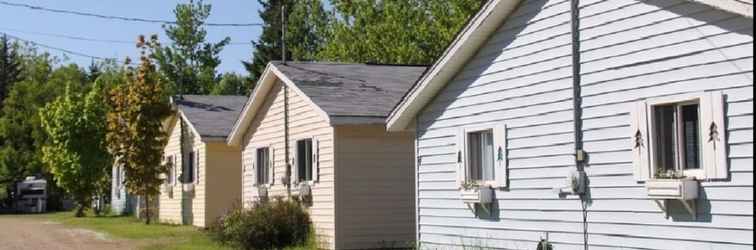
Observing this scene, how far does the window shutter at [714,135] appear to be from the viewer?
9844 mm

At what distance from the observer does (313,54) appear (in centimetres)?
6106

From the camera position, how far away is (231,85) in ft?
212

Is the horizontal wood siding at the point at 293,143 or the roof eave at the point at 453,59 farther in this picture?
the horizontal wood siding at the point at 293,143

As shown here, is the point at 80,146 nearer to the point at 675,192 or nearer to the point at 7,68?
the point at 675,192

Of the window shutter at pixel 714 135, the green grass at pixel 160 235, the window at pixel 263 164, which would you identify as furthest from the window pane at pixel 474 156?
the window at pixel 263 164

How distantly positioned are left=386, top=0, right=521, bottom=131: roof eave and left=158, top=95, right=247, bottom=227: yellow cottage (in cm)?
1119

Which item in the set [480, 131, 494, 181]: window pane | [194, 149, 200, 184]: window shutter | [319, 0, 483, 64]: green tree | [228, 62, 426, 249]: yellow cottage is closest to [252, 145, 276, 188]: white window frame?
[228, 62, 426, 249]: yellow cottage

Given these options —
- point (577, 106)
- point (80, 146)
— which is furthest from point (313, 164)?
point (80, 146)

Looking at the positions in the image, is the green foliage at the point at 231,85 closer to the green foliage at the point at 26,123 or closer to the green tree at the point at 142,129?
the green foliage at the point at 26,123

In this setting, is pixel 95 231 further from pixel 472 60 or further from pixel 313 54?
pixel 313 54

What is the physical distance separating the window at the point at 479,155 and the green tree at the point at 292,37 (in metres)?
48.2

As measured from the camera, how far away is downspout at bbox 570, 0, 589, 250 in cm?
1199

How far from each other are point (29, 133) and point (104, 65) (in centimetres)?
1963

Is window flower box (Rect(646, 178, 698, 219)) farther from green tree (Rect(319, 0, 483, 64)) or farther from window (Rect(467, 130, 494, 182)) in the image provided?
green tree (Rect(319, 0, 483, 64))
